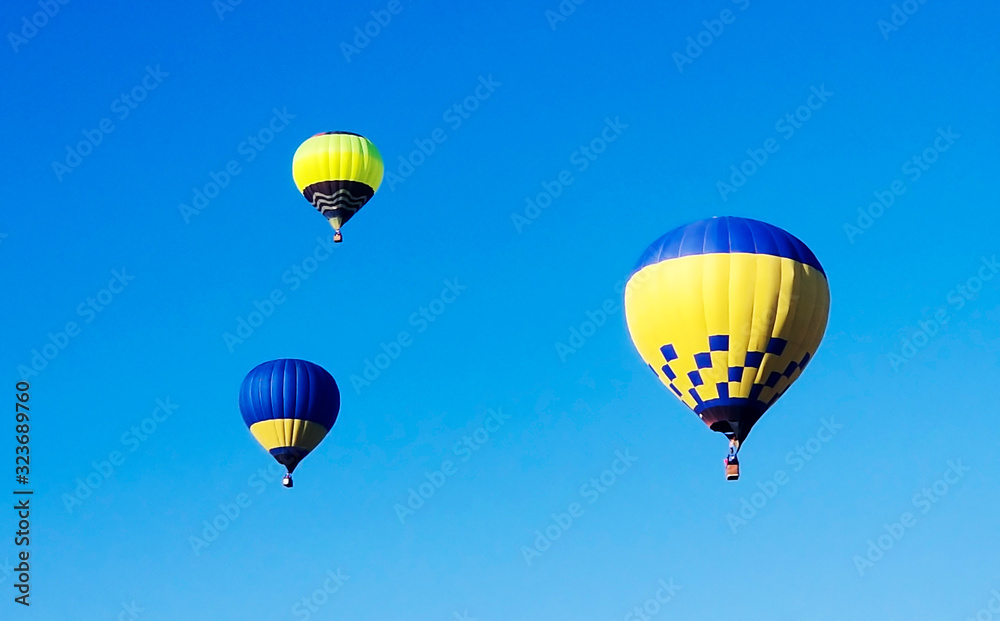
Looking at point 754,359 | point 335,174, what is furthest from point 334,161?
point 754,359

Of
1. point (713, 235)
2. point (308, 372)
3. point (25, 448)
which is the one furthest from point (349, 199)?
point (713, 235)

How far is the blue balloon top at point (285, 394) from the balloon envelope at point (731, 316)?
14.0m

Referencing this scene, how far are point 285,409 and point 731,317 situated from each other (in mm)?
15792

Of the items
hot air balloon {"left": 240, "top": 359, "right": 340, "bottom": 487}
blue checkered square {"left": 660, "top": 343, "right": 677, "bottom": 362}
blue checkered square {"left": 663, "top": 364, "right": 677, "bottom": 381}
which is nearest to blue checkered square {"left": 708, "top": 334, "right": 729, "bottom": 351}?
blue checkered square {"left": 660, "top": 343, "right": 677, "bottom": 362}

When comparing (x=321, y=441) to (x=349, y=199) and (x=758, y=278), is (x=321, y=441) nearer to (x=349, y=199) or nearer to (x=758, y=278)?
(x=349, y=199)

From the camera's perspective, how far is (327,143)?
48.6 m

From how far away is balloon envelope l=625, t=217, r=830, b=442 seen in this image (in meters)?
34.6

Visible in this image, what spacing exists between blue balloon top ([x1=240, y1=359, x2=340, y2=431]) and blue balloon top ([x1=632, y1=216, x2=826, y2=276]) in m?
13.8

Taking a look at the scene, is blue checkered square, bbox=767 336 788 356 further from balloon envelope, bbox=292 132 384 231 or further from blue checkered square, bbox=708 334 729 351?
balloon envelope, bbox=292 132 384 231

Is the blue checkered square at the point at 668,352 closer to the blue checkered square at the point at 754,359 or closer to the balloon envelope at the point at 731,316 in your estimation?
the balloon envelope at the point at 731,316

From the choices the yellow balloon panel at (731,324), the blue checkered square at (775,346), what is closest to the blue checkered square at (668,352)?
the yellow balloon panel at (731,324)

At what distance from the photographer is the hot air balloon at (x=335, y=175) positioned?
158 ft

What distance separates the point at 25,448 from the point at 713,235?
15056mm

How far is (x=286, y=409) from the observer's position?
154 feet
